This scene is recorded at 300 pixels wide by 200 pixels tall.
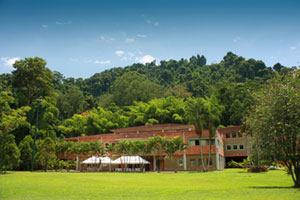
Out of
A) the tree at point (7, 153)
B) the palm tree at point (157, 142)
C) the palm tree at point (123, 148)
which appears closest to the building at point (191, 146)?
the palm tree at point (157, 142)

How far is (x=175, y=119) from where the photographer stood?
52750 mm

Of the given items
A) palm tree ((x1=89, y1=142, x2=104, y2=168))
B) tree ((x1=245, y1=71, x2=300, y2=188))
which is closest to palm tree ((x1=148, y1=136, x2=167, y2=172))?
palm tree ((x1=89, y1=142, x2=104, y2=168))

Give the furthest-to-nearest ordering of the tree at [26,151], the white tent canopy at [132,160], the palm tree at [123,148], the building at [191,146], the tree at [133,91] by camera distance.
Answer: the tree at [133,91] → the tree at [26,151] → the building at [191,146] → the palm tree at [123,148] → the white tent canopy at [132,160]

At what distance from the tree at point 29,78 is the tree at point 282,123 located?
130 feet

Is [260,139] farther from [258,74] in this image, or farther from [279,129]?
[258,74]

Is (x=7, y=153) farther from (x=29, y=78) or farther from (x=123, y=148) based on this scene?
(x=29, y=78)

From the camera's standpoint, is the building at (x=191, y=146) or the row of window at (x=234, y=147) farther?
the row of window at (x=234, y=147)

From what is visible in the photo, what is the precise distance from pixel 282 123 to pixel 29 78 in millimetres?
41982

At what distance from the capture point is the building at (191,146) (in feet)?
118

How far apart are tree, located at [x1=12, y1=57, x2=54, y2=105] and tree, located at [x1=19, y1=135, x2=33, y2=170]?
9.39 m

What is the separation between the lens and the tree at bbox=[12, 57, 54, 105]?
44.4 meters

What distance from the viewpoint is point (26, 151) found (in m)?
38.1

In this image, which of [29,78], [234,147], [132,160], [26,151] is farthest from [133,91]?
[132,160]

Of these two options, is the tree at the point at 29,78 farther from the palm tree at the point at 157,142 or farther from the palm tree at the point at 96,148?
the palm tree at the point at 157,142
